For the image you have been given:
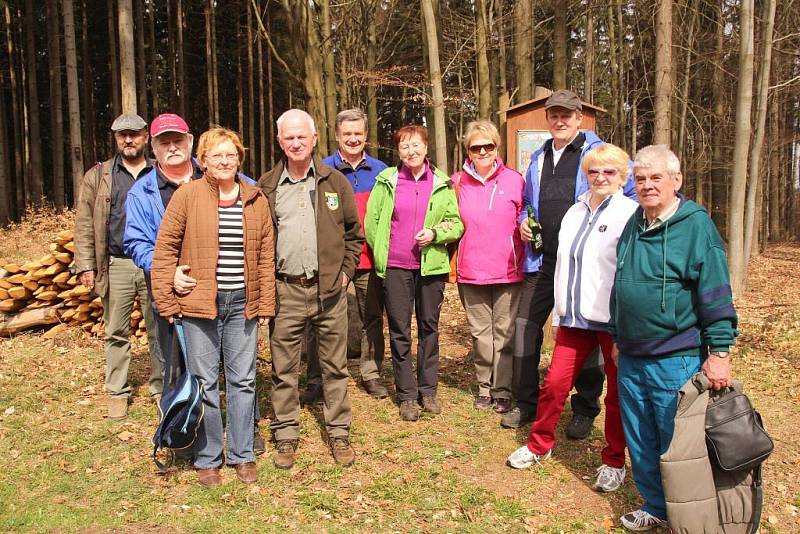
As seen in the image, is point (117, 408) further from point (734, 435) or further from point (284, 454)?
point (734, 435)

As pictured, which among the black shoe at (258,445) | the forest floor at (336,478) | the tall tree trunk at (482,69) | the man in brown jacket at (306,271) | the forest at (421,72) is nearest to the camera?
the forest floor at (336,478)

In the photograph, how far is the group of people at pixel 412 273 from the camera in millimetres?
3383

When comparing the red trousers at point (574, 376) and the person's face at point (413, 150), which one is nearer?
the red trousers at point (574, 376)

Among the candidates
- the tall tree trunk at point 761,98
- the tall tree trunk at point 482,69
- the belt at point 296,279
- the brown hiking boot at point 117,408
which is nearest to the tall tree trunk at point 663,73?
the tall tree trunk at point 482,69

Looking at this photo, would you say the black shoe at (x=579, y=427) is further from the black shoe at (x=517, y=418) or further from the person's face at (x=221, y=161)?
the person's face at (x=221, y=161)

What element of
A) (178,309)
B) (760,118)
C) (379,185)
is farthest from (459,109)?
(178,309)

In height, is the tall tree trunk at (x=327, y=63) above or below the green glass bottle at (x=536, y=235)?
above

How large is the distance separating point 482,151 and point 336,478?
8.65 ft

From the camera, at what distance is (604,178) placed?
12.9 ft

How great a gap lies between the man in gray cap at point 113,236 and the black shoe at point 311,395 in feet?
4.09

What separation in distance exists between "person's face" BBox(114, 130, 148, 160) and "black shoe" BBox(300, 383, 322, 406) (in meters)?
2.42

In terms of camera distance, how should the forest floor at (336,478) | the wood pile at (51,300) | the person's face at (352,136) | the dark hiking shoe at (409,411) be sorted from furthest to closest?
the wood pile at (51,300), the person's face at (352,136), the dark hiking shoe at (409,411), the forest floor at (336,478)

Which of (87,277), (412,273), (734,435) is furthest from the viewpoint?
(87,277)

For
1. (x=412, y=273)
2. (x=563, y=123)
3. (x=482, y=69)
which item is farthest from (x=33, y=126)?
(x=563, y=123)
